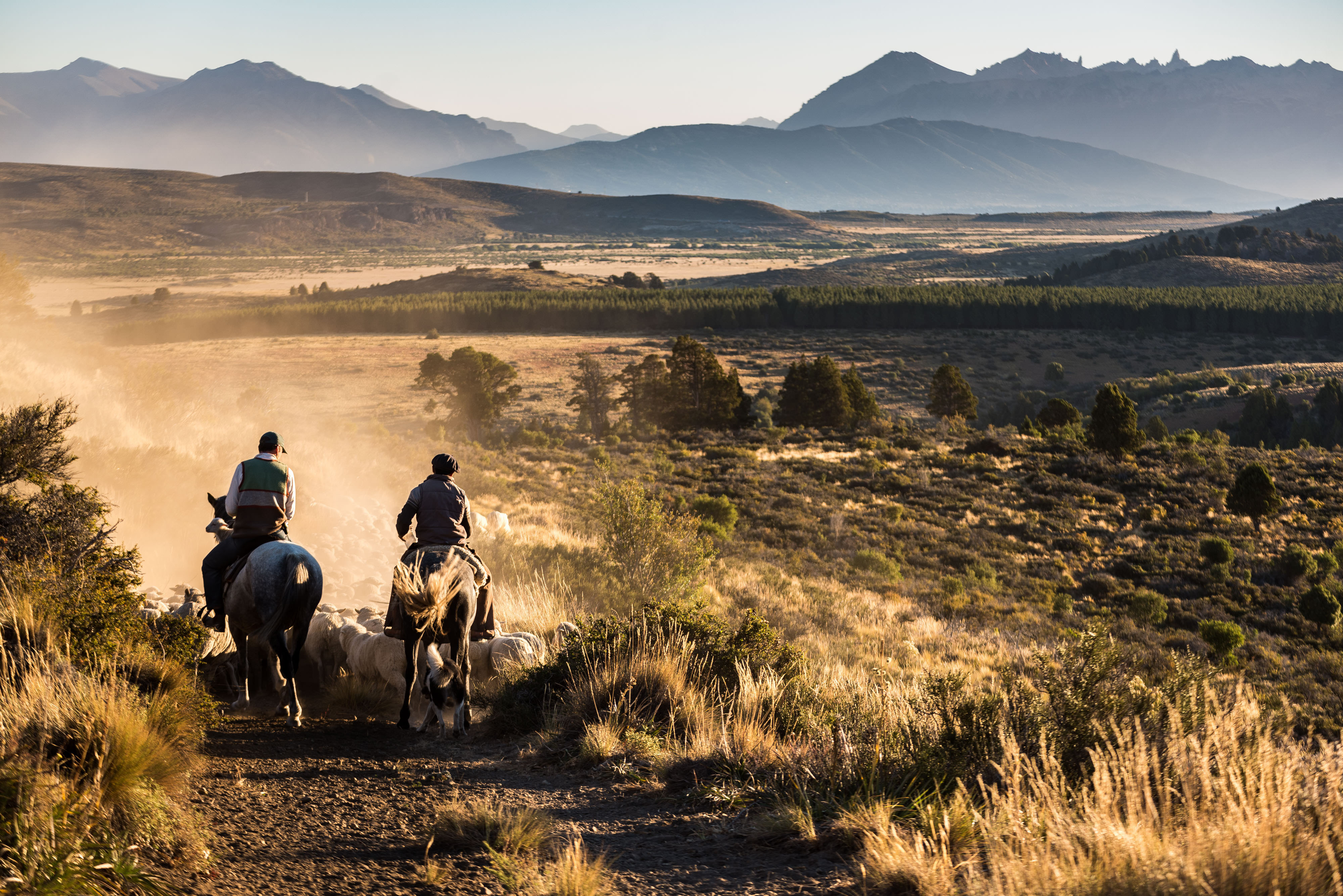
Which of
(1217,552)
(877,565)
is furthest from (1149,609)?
(1217,552)

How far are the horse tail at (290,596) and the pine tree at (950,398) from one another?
6831cm

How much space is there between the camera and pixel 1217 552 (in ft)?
118

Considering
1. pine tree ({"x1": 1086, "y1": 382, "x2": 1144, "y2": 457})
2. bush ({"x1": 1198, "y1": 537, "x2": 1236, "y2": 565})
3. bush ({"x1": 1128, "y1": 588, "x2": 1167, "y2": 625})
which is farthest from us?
pine tree ({"x1": 1086, "y1": 382, "x2": 1144, "y2": 457})

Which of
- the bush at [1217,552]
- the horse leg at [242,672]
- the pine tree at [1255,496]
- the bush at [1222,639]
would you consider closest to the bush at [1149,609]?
the bush at [1222,639]

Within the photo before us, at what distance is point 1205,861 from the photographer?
371 centimetres

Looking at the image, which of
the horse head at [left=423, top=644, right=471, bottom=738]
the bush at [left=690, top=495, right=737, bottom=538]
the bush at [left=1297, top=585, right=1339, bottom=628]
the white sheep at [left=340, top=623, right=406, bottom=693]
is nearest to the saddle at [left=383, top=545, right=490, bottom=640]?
the white sheep at [left=340, top=623, right=406, bottom=693]

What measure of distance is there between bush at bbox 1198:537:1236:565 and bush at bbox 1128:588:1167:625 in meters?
7.50

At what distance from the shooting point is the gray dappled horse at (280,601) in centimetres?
873

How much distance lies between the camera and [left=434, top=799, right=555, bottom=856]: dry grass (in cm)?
561

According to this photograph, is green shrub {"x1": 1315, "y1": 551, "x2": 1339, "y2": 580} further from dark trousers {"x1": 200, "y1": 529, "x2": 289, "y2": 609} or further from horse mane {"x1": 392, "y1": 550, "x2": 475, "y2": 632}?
dark trousers {"x1": 200, "y1": 529, "x2": 289, "y2": 609}

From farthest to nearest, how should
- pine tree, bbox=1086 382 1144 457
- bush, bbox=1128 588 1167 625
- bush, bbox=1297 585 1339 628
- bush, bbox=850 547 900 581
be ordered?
pine tree, bbox=1086 382 1144 457 → bush, bbox=850 547 900 581 → bush, bbox=1297 585 1339 628 → bush, bbox=1128 588 1167 625

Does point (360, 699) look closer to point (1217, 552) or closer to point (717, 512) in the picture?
point (717, 512)

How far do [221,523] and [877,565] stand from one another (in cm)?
2570

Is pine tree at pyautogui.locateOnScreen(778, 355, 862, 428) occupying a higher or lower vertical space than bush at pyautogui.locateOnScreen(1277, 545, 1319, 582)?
higher
